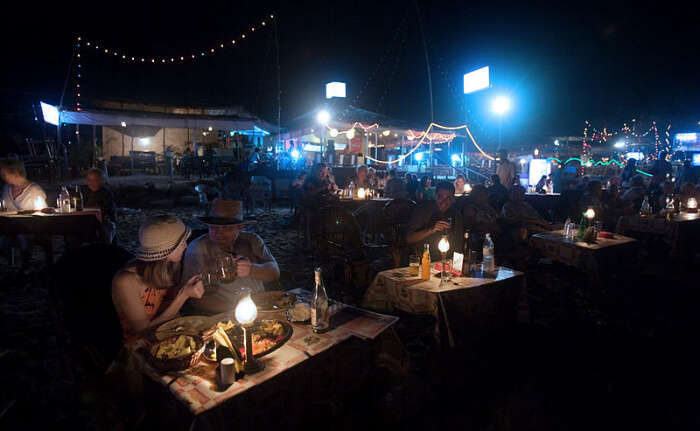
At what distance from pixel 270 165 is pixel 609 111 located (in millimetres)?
41836

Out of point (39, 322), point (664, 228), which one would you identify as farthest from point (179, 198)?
point (664, 228)

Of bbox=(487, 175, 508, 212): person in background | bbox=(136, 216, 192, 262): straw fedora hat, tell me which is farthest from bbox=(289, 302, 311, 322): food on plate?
bbox=(487, 175, 508, 212): person in background

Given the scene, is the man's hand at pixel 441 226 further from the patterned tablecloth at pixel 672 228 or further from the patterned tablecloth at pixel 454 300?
the patterned tablecloth at pixel 672 228

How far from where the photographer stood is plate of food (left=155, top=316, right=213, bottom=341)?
6.70 feet

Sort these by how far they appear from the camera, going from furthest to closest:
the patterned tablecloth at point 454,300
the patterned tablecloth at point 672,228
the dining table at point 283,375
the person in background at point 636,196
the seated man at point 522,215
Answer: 1. the person in background at point 636,196
2. the patterned tablecloth at point 672,228
3. the seated man at point 522,215
4. the patterned tablecloth at point 454,300
5. the dining table at point 283,375

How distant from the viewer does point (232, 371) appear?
1721 millimetres

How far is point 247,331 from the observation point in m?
1.87

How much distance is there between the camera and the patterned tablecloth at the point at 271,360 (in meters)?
1.65

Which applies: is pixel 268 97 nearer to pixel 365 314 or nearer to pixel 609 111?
pixel 365 314

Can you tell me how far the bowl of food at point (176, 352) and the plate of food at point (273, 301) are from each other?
2.19 ft

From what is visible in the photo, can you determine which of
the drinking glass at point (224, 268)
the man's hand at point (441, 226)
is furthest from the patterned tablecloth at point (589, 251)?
the drinking glass at point (224, 268)

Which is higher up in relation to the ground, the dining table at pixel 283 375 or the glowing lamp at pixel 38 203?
the glowing lamp at pixel 38 203

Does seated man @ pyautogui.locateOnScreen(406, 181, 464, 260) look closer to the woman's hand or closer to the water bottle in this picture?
the woman's hand

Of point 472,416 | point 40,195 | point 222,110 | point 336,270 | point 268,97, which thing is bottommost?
point 472,416
